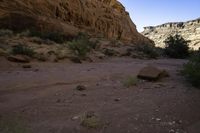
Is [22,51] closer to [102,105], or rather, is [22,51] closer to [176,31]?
[102,105]

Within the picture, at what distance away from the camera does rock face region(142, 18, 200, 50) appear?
2328 inches

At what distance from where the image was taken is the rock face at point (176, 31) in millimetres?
59122

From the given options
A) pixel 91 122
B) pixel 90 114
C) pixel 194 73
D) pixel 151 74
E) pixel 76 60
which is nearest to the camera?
pixel 91 122

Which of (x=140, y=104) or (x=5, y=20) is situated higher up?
(x=5, y=20)

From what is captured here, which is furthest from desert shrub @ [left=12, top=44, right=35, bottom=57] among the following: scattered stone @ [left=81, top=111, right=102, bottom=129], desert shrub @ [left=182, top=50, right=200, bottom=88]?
scattered stone @ [left=81, top=111, right=102, bottom=129]

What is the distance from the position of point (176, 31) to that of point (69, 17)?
45752 millimetres

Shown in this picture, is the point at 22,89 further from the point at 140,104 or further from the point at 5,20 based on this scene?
the point at 5,20

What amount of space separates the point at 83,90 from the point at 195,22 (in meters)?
65.3

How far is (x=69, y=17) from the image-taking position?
24.4 meters

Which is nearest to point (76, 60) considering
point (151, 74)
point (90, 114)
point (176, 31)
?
point (151, 74)

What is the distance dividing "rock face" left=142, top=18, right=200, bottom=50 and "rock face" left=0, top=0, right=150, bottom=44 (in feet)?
84.8

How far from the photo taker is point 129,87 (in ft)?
20.9

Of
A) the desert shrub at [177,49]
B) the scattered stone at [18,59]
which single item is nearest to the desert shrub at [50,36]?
the scattered stone at [18,59]

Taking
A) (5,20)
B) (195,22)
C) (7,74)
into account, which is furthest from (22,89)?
(195,22)
